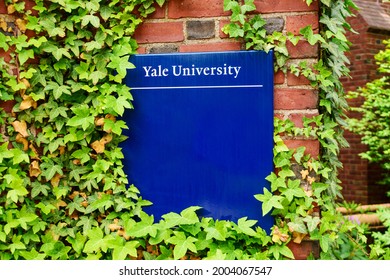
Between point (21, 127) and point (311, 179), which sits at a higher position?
point (21, 127)

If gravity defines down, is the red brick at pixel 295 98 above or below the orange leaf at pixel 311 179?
above

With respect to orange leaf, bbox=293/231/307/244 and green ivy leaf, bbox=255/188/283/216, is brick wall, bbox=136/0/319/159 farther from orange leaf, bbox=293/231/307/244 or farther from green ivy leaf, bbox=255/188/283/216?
orange leaf, bbox=293/231/307/244

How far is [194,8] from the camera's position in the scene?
2209 mm

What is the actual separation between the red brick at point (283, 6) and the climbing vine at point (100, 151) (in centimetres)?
6

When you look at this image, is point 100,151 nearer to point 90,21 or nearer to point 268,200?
point 90,21

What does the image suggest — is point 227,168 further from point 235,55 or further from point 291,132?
point 235,55

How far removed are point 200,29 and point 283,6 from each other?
0.39 m

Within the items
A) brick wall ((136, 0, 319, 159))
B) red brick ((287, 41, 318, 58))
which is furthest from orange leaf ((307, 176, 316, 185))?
red brick ((287, 41, 318, 58))

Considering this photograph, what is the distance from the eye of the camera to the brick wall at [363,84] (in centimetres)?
651

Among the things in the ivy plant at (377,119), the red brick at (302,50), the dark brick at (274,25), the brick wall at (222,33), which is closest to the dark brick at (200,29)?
the brick wall at (222,33)

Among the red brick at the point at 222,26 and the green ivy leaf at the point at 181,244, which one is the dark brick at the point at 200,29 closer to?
the red brick at the point at 222,26

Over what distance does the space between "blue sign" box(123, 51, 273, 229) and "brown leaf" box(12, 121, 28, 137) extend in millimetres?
478

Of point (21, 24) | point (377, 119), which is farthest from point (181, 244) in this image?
point (377, 119)
